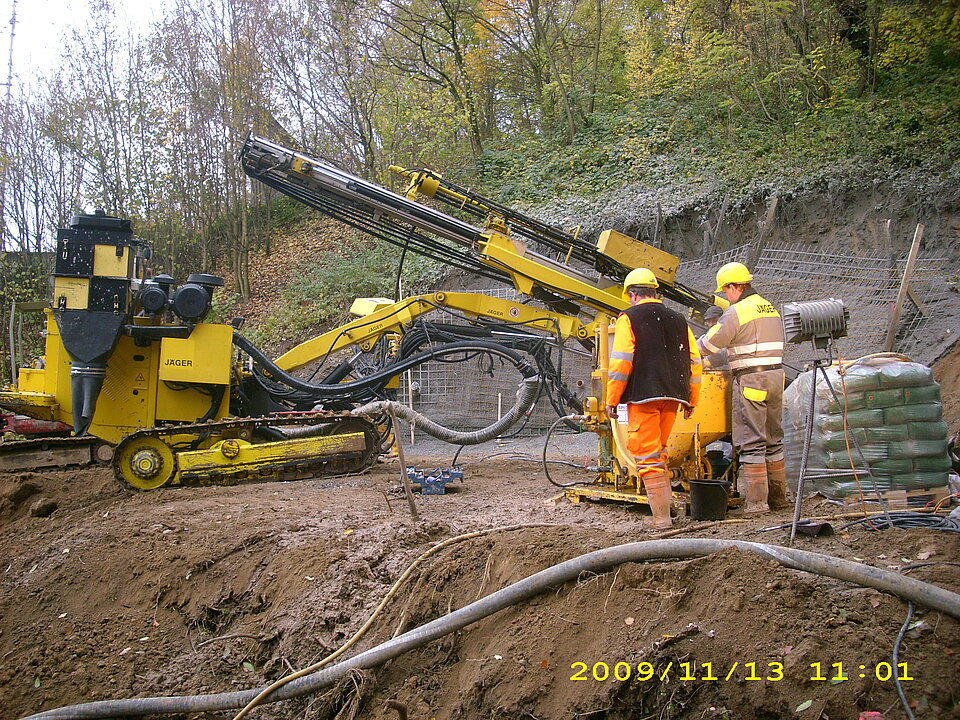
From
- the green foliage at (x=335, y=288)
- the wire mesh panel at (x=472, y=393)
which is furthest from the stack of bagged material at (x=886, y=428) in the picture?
the green foliage at (x=335, y=288)

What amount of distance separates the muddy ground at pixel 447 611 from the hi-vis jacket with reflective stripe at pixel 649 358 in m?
0.92

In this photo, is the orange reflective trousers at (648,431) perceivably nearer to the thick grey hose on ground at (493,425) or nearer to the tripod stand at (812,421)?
the tripod stand at (812,421)

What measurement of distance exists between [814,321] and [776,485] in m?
1.60

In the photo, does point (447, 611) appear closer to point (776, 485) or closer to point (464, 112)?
point (776, 485)

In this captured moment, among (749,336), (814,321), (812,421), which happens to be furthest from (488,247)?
(812,421)

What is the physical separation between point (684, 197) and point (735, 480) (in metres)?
9.72

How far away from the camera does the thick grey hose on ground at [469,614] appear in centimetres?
360

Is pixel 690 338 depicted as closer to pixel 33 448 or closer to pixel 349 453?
pixel 349 453

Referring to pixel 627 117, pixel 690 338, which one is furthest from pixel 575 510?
pixel 627 117

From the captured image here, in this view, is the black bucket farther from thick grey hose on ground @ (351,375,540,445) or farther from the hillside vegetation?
the hillside vegetation

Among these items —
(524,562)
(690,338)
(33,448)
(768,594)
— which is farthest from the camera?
(33,448)

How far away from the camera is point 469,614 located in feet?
12.2

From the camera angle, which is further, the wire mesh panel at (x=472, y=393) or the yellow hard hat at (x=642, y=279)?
the wire mesh panel at (x=472, y=393)

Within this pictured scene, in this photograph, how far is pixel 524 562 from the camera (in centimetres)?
420
